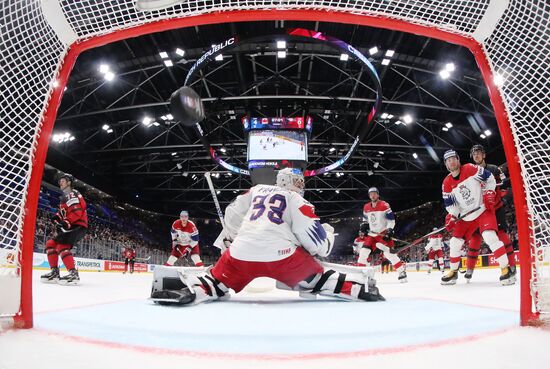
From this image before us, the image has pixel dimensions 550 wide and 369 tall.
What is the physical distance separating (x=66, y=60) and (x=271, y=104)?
12.9m

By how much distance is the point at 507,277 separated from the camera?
12.3 ft

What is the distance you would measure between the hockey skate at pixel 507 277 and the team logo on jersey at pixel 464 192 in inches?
30.8

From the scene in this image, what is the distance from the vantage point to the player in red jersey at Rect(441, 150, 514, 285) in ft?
12.7

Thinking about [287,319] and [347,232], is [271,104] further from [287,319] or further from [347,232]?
[347,232]

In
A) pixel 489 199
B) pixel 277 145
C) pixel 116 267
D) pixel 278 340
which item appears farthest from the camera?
pixel 116 267

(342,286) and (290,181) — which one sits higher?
(290,181)

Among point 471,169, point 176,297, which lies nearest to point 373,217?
point 471,169

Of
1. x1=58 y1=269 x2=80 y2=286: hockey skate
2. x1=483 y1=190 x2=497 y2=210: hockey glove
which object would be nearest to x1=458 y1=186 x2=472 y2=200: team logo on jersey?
x1=483 y1=190 x2=497 y2=210: hockey glove

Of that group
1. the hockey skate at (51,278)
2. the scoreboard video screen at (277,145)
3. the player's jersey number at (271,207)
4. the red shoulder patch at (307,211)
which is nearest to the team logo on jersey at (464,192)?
the red shoulder patch at (307,211)

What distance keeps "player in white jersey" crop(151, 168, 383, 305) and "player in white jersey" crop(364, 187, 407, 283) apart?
3.17 metres

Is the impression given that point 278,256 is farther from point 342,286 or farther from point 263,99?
point 263,99

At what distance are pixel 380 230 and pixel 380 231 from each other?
0.02 metres

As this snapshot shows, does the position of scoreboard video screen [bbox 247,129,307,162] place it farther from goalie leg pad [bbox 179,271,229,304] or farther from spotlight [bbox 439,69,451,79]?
goalie leg pad [bbox 179,271,229,304]

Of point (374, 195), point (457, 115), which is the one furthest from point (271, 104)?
point (374, 195)
